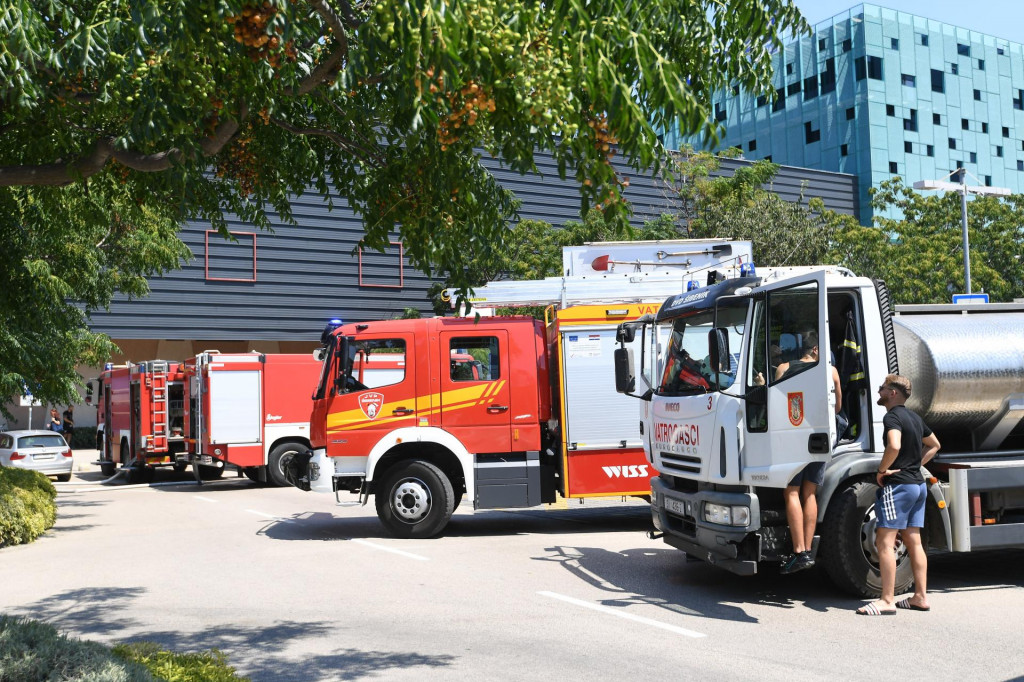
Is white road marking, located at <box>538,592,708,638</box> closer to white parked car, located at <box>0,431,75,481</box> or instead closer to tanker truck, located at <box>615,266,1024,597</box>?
tanker truck, located at <box>615,266,1024,597</box>

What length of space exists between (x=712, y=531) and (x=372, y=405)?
5335mm

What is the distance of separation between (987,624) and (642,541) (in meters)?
5.09

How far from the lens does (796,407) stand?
8.28m

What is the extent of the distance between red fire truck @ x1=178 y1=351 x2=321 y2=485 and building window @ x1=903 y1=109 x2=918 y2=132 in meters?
40.6

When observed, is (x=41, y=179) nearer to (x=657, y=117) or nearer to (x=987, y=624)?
(x=657, y=117)

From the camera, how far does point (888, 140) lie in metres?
50.4

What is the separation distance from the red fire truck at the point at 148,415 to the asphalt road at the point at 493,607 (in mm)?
9215

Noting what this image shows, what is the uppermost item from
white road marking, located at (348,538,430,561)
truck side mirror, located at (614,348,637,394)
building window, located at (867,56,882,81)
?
building window, located at (867,56,882,81)

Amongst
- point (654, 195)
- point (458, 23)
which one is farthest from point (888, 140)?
point (458, 23)

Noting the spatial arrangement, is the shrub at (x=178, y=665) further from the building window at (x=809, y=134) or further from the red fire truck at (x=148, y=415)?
the building window at (x=809, y=134)

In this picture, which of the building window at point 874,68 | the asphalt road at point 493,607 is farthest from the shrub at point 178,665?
the building window at point 874,68

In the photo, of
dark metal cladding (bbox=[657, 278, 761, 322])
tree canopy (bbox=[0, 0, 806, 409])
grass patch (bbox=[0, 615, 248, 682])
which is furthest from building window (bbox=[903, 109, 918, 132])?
grass patch (bbox=[0, 615, 248, 682])

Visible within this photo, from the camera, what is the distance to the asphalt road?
6637mm

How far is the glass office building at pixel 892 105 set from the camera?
5062 centimetres
